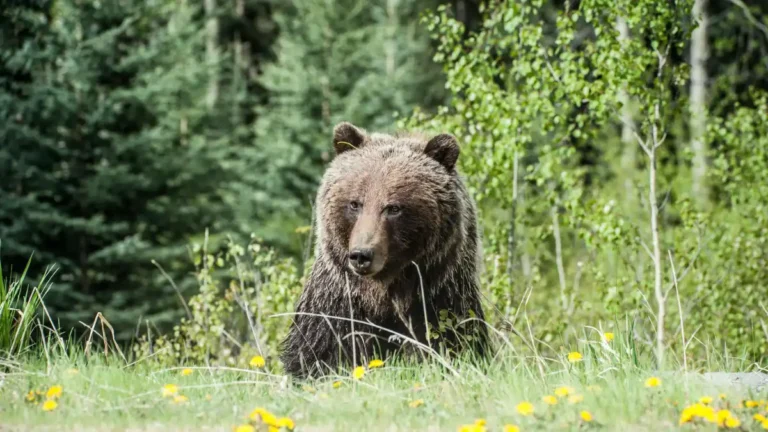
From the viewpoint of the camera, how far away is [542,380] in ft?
13.0

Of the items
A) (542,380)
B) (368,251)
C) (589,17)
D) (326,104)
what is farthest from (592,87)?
(326,104)

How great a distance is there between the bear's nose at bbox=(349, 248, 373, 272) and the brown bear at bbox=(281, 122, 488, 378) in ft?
0.28

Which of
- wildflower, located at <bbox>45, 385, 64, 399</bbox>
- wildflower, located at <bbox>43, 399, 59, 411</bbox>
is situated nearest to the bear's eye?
wildflower, located at <bbox>45, 385, 64, 399</bbox>

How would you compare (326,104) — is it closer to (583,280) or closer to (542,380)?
(583,280)

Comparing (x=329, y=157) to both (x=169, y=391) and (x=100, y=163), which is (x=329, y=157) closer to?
(x=100, y=163)

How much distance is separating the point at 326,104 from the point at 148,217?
625 centimetres

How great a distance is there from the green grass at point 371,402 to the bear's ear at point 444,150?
1632mm

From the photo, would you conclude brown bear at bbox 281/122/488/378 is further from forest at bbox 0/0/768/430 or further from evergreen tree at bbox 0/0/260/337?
evergreen tree at bbox 0/0/260/337

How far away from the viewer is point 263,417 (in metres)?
3.22

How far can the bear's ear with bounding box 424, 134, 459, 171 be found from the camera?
17.6 feet

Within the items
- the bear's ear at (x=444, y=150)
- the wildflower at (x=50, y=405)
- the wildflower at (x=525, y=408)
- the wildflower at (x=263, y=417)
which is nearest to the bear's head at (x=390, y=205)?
the bear's ear at (x=444, y=150)

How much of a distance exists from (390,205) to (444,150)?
0.62 m

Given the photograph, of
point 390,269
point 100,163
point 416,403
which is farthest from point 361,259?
point 100,163

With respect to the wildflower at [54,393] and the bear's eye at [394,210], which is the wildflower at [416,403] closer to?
the wildflower at [54,393]
